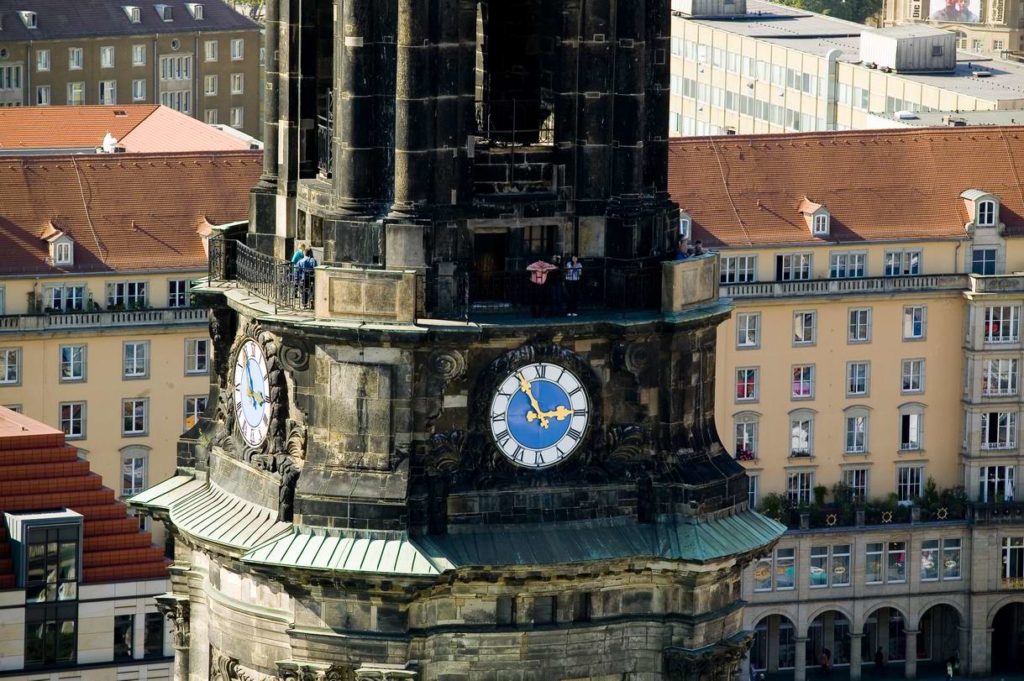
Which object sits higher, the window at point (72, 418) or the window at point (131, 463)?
the window at point (72, 418)

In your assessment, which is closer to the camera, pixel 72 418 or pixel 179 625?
pixel 179 625

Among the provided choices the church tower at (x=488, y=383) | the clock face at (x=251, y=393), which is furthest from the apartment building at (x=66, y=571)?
the church tower at (x=488, y=383)

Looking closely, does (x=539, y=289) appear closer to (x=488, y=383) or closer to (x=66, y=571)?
(x=488, y=383)

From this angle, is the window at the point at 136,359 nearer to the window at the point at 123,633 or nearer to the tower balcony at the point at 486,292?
the window at the point at 123,633

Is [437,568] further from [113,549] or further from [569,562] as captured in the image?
[113,549]

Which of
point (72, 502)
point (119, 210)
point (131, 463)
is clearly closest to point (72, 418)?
point (131, 463)

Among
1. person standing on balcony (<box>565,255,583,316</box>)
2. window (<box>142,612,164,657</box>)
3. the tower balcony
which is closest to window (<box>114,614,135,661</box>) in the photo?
window (<box>142,612,164,657</box>)

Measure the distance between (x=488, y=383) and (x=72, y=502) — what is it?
62325mm

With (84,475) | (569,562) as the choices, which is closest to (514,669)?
(569,562)

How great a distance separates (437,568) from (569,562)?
9.00 ft

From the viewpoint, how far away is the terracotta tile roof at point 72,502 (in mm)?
150500

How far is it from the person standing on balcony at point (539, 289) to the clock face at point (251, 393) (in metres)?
5.78

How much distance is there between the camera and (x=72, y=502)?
151000mm

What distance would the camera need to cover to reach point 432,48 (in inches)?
3506
